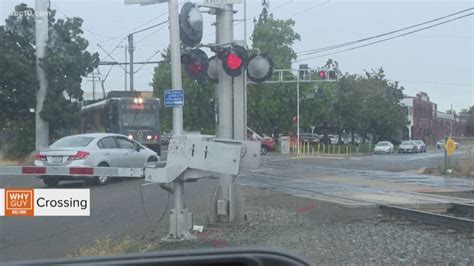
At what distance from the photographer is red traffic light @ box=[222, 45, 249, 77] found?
9.30m

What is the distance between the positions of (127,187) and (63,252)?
27.0 feet

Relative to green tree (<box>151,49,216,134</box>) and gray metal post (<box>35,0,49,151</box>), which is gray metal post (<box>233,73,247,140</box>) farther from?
green tree (<box>151,49,216,134</box>)

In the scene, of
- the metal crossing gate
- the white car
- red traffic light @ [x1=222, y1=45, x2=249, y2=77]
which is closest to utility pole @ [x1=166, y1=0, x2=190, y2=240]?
the metal crossing gate

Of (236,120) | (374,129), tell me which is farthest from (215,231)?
(374,129)

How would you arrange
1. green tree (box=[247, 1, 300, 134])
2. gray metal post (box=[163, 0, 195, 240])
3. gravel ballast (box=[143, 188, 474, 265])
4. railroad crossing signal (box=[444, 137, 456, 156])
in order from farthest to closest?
1. green tree (box=[247, 1, 300, 134])
2. railroad crossing signal (box=[444, 137, 456, 156])
3. gray metal post (box=[163, 0, 195, 240])
4. gravel ballast (box=[143, 188, 474, 265])

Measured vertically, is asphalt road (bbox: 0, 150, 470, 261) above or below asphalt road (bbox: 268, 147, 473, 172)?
above

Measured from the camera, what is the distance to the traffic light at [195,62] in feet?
30.5

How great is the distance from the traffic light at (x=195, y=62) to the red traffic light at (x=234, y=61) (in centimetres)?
33

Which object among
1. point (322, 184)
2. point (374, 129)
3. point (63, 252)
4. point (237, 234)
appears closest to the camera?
point (63, 252)

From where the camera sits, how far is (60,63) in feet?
93.3

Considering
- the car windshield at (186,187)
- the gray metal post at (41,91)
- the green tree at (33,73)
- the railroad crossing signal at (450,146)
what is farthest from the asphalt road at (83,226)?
the green tree at (33,73)

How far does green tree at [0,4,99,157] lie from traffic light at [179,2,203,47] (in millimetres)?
20707

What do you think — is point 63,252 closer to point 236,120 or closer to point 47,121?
point 236,120

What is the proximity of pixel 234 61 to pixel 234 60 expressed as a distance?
2cm
